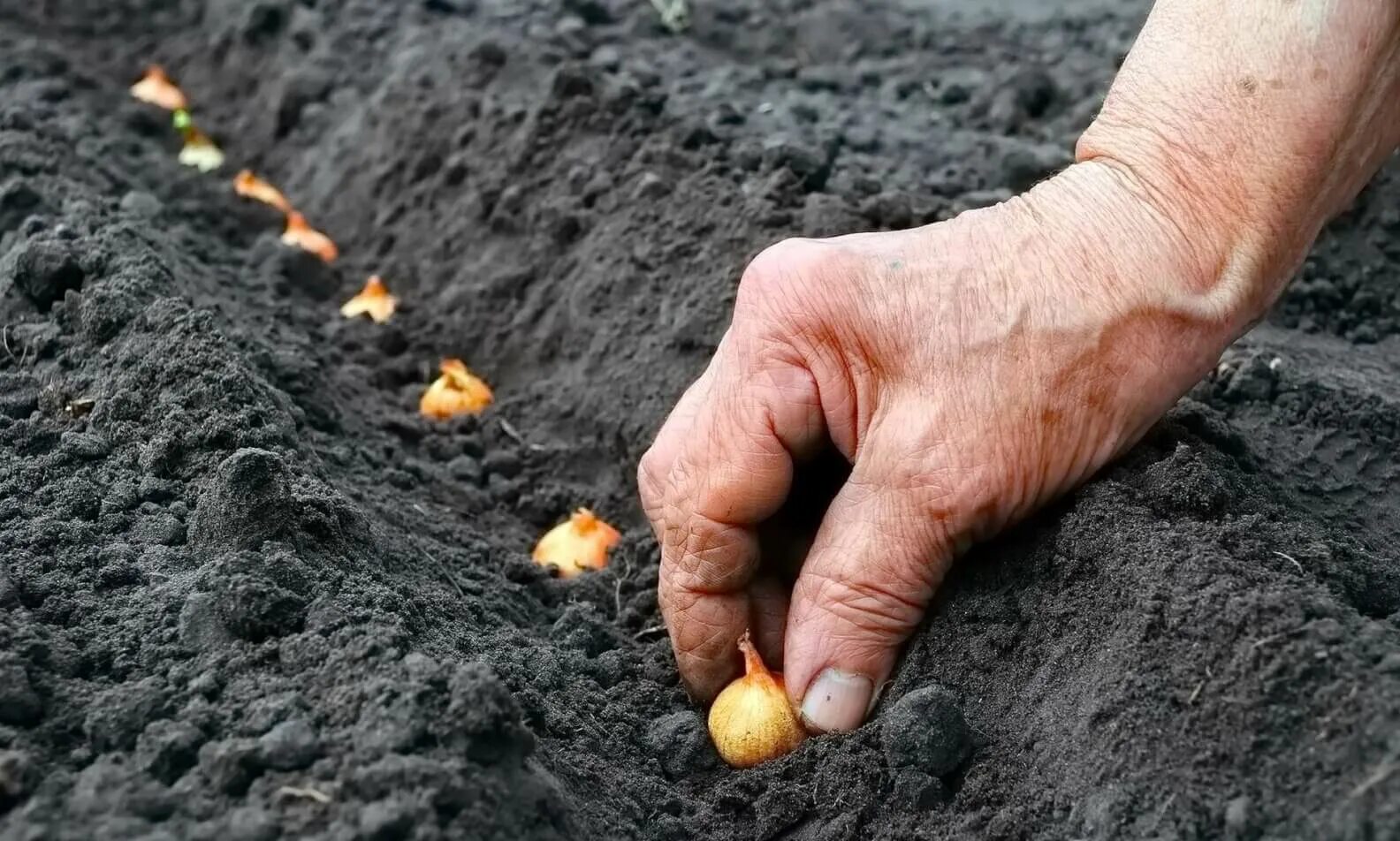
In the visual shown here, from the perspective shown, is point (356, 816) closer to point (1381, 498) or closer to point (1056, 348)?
point (1056, 348)

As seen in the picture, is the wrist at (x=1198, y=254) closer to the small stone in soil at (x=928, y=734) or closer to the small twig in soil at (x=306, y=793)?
the small stone in soil at (x=928, y=734)

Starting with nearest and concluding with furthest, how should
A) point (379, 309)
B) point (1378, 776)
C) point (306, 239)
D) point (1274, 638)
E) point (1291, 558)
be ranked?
point (1378, 776)
point (1274, 638)
point (1291, 558)
point (379, 309)
point (306, 239)

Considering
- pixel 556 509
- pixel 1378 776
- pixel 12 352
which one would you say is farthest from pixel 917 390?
pixel 12 352

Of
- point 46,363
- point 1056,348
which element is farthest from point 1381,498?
point 46,363

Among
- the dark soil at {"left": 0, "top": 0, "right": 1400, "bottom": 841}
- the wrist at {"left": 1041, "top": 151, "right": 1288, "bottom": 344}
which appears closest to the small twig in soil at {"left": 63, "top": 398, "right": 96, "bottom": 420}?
the dark soil at {"left": 0, "top": 0, "right": 1400, "bottom": 841}

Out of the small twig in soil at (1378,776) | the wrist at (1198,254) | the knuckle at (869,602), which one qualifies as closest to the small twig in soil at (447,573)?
the knuckle at (869,602)

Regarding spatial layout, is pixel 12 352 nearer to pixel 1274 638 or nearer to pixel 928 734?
pixel 928 734
